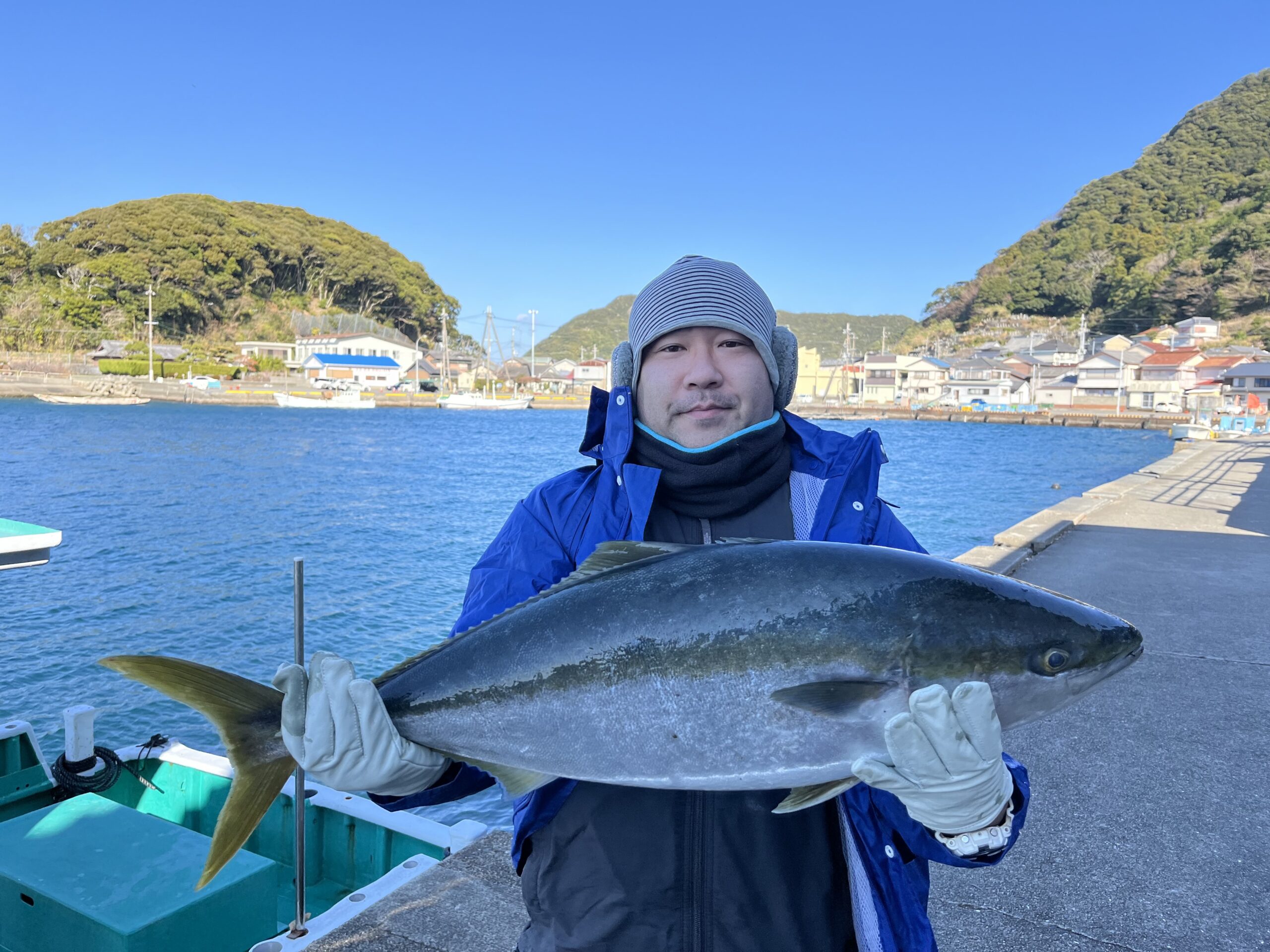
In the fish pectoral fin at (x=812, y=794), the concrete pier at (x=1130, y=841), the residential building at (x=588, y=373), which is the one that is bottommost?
the concrete pier at (x=1130, y=841)

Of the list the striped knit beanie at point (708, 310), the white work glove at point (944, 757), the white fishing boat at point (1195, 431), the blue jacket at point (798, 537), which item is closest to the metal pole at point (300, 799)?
the blue jacket at point (798, 537)

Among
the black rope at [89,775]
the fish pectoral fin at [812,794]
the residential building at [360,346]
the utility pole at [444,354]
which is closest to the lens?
the fish pectoral fin at [812,794]

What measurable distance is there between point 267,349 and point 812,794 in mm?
115251

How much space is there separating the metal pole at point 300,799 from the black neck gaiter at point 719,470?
183 cm

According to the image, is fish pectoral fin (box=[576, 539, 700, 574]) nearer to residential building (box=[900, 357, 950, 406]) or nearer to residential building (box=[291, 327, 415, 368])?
residential building (box=[291, 327, 415, 368])

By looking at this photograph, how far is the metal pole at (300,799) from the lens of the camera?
10.9 ft

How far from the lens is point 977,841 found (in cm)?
187

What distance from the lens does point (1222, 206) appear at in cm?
13325

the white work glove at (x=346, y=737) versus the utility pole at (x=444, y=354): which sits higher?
the utility pole at (x=444, y=354)

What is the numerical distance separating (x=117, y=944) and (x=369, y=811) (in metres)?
1.80

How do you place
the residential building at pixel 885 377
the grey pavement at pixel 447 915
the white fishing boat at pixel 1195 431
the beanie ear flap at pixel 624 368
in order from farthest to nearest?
the residential building at pixel 885 377 → the white fishing boat at pixel 1195 431 → the grey pavement at pixel 447 915 → the beanie ear flap at pixel 624 368

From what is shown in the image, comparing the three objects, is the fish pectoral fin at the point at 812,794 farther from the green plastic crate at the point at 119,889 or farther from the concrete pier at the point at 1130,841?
the green plastic crate at the point at 119,889

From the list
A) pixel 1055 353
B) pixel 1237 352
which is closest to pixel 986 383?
pixel 1055 353

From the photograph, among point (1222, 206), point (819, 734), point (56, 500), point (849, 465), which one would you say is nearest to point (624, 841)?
point (819, 734)
